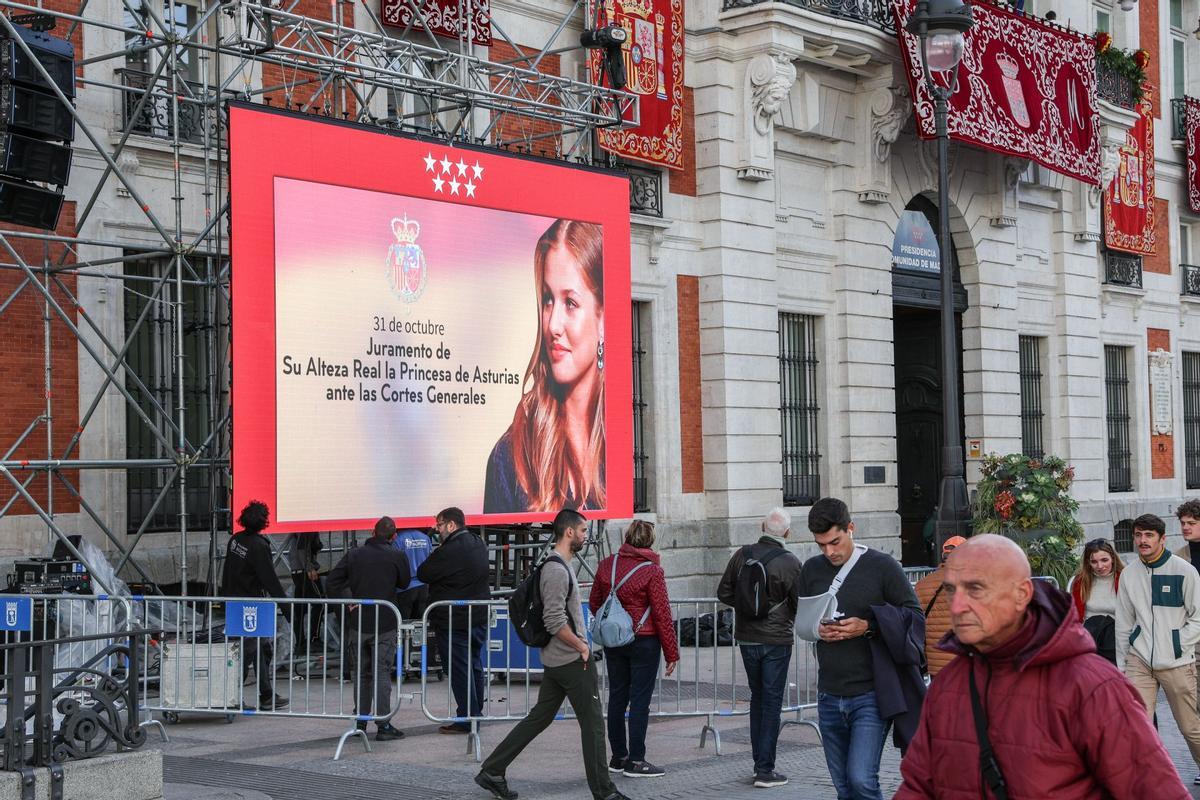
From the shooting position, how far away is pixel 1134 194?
96.1 feet

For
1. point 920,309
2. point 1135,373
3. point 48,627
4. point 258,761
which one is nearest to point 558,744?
point 258,761

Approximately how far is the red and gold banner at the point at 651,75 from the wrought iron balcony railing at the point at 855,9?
1065mm

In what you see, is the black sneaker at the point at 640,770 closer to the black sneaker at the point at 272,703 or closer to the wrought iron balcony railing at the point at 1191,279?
the black sneaker at the point at 272,703

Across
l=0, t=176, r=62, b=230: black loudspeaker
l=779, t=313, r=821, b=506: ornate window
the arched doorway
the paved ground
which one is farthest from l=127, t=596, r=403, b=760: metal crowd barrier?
the arched doorway

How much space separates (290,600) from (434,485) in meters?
3.90

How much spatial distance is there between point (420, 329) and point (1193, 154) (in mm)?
20995

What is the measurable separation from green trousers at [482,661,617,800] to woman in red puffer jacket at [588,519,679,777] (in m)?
0.97

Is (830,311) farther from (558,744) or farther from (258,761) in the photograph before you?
(258,761)

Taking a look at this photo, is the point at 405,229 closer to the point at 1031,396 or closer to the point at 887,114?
the point at 887,114

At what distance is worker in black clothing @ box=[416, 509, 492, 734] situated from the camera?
11766 millimetres

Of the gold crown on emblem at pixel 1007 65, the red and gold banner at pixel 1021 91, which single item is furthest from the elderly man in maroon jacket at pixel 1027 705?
the gold crown on emblem at pixel 1007 65

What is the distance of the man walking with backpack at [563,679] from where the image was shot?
364 inches

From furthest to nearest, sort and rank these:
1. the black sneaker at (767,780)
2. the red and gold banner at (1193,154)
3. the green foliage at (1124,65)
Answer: the red and gold banner at (1193,154)
the green foliage at (1124,65)
the black sneaker at (767,780)

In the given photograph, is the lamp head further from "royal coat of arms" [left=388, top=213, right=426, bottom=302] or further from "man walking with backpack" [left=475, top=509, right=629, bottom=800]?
"man walking with backpack" [left=475, top=509, right=629, bottom=800]
